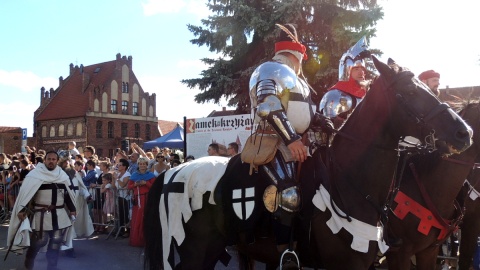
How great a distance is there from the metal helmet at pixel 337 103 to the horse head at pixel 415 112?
134 cm

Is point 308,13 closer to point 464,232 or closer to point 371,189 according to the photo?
point 464,232

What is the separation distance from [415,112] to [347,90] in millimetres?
1898

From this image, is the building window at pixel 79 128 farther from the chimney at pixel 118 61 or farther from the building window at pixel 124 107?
the chimney at pixel 118 61

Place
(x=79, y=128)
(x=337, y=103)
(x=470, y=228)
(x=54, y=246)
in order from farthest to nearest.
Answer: (x=79, y=128) < (x=54, y=246) < (x=470, y=228) < (x=337, y=103)

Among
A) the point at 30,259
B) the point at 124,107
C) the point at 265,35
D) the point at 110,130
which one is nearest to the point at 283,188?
the point at 30,259

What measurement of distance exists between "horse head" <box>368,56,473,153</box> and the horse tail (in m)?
2.26

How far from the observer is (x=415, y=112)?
3.00m

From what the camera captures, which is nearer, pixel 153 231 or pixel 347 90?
pixel 153 231

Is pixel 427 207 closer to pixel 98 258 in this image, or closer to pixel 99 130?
pixel 98 258

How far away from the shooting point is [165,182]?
4.22m

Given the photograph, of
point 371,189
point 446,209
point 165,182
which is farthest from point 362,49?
point 165,182

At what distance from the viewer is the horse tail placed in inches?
163

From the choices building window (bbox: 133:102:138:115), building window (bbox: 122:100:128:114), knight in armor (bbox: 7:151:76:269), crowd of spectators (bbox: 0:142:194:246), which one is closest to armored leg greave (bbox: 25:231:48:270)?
knight in armor (bbox: 7:151:76:269)

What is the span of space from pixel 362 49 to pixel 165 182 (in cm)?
293
